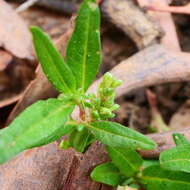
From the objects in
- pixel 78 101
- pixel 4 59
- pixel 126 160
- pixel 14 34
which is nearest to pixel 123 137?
pixel 78 101

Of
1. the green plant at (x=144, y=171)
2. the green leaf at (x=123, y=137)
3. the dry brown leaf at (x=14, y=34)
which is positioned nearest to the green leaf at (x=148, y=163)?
the green plant at (x=144, y=171)

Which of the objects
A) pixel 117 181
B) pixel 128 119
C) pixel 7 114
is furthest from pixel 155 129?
pixel 7 114

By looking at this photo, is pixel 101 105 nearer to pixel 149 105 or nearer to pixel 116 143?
pixel 116 143

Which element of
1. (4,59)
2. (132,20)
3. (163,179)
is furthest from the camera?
(132,20)

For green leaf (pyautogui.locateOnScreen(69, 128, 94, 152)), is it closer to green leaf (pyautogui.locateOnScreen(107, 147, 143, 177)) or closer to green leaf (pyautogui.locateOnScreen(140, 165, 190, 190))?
green leaf (pyautogui.locateOnScreen(107, 147, 143, 177))

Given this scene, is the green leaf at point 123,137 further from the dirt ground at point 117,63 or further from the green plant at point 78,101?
the dirt ground at point 117,63

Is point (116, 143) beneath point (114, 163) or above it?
above

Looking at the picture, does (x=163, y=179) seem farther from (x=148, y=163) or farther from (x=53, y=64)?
(x=53, y=64)
